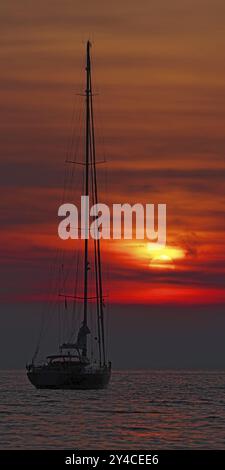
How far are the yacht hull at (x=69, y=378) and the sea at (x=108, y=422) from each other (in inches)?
48.1

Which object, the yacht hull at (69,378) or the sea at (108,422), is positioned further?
the yacht hull at (69,378)

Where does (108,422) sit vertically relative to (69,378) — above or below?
below

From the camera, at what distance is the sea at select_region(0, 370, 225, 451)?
80.4 m

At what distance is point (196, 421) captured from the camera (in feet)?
321

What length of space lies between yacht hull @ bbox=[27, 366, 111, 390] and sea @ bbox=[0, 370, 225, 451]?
122 cm

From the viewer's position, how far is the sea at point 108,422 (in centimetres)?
8044

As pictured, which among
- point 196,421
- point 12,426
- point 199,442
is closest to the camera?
point 199,442

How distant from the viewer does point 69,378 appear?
120 metres

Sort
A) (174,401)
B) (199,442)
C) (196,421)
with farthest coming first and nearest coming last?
(174,401) < (196,421) < (199,442)

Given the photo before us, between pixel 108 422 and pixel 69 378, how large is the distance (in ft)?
82.8

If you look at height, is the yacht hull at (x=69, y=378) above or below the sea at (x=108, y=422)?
above
